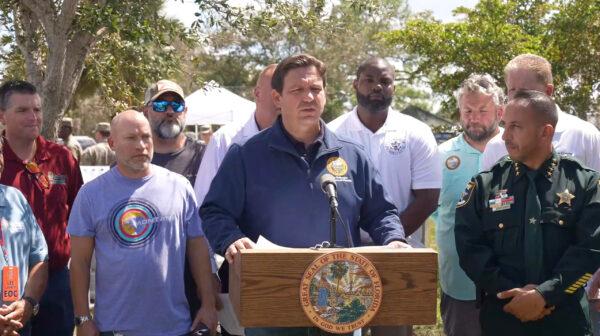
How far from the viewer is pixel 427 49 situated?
95.8 ft

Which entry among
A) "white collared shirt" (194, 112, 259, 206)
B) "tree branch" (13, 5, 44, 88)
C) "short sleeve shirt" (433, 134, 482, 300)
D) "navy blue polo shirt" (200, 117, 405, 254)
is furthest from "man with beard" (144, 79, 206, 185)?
"tree branch" (13, 5, 44, 88)

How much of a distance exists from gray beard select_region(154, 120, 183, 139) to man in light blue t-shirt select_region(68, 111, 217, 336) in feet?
3.23

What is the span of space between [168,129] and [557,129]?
268cm

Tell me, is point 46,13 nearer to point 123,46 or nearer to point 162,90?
point 123,46

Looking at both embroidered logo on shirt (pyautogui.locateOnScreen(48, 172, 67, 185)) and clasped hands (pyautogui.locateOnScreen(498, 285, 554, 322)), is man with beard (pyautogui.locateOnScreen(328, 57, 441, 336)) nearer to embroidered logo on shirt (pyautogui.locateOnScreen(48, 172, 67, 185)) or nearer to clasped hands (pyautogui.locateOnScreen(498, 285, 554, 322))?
clasped hands (pyautogui.locateOnScreen(498, 285, 554, 322))

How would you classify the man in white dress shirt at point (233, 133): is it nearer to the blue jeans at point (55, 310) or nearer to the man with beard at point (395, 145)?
the man with beard at point (395, 145)

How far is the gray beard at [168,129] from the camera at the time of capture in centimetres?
598

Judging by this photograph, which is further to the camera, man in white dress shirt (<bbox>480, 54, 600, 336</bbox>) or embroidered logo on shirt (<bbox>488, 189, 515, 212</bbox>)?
man in white dress shirt (<bbox>480, 54, 600, 336</bbox>)

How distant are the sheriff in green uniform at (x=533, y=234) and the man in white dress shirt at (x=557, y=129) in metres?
0.59

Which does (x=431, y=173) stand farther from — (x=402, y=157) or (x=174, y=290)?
(x=174, y=290)

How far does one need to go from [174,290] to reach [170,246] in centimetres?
26

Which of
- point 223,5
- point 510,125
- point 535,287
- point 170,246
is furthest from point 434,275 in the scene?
point 223,5

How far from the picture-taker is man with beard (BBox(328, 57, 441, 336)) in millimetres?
5832

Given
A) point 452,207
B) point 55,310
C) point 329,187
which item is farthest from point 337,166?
point 55,310
